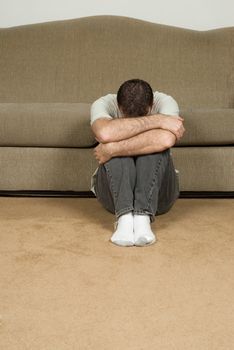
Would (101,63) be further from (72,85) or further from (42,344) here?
(42,344)

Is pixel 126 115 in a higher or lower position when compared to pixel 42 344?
higher

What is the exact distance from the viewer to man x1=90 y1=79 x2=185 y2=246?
2.01 metres

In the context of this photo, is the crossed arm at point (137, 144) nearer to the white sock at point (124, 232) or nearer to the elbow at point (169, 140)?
the elbow at point (169, 140)

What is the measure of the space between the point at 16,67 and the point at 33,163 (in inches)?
39.1

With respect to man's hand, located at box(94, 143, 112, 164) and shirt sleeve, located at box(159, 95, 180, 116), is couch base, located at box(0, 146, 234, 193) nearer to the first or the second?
shirt sleeve, located at box(159, 95, 180, 116)

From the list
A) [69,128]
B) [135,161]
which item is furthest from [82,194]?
[135,161]

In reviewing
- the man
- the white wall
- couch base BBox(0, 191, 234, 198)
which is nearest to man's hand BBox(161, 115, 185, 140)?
the man

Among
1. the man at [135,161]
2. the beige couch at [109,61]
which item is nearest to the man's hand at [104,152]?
the man at [135,161]

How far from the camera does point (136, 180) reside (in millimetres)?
2055

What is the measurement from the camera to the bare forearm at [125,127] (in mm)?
2119

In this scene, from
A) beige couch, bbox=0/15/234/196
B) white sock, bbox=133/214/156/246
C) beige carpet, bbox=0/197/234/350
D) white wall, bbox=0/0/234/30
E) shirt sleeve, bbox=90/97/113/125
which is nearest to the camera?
beige carpet, bbox=0/197/234/350

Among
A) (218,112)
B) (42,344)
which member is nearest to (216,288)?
(42,344)

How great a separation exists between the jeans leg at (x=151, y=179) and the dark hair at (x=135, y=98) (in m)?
0.20

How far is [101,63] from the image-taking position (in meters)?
3.41
